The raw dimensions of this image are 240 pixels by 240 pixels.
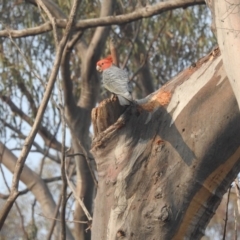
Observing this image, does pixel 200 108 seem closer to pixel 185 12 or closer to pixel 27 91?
pixel 27 91

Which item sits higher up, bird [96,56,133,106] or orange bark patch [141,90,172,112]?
bird [96,56,133,106]

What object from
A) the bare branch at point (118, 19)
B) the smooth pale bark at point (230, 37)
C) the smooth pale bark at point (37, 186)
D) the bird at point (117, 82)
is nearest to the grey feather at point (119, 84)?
the bird at point (117, 82)

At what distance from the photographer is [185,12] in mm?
7840

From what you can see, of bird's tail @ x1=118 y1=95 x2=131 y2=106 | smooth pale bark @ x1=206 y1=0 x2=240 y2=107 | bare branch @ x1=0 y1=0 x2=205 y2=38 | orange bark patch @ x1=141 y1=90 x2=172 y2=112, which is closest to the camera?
smooth pale bark @ x1=206 y1=0 x2=240 y2=107

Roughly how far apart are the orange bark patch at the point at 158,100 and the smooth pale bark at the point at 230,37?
0.48m

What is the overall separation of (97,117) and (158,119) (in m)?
0.25

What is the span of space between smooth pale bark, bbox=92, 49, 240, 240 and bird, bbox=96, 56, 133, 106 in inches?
1.8

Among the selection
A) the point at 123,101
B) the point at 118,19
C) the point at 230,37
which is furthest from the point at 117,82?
the point at 118,19

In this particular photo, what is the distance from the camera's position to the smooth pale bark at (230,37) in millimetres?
2053

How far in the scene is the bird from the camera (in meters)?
2.48

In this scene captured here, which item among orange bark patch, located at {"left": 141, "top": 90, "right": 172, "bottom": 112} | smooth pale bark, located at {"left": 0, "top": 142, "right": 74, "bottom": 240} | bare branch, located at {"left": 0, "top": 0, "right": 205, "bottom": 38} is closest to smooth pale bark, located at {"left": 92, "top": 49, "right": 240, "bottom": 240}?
orange bark patch, located at {"left": 141, "top": 90, "right": 172, "bottom": 112}

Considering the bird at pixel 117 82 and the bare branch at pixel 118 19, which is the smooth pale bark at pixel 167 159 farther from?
the bare branch at pixel 118 19

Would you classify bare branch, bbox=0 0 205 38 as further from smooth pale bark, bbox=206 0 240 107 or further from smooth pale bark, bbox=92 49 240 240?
smooth pale bark, bbox=206 0 240 107

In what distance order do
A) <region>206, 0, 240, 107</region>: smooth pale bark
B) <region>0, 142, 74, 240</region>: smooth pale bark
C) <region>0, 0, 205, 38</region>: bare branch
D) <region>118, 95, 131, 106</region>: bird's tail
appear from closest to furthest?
<region>206, 0, 240, 107</region>: smooth pale bark < <region>118, 95, 131, 106</region>: bird's tail < <region>0, 0, 205, 38</region>: bare branch < <region>0, 142, 74, 240</region>: smooth pale bark
